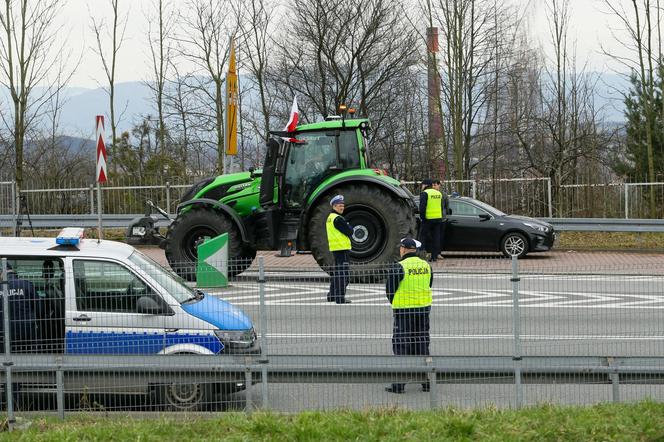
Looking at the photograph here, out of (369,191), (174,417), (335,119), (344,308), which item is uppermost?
(335,119)

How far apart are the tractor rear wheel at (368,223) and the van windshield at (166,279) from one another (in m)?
7.76

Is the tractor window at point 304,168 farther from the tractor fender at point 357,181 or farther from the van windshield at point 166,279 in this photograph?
the van windshield at point 166,279

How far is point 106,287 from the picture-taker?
29.7 feet

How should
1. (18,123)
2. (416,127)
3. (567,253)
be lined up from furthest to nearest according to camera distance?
(416,127) → (18,123) → (567,253)

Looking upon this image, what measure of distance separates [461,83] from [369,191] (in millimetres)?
13106

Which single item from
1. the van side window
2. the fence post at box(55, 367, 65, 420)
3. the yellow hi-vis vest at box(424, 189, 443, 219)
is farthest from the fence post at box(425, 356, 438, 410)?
the yellow hi-vis vest at box(424, 189, 443, 219)

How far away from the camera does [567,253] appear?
23562mm

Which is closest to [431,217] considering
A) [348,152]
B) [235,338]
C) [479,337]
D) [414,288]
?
[348,152]

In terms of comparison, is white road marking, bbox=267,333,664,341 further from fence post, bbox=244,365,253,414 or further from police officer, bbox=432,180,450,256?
police officer, bbox=432,180,450,256

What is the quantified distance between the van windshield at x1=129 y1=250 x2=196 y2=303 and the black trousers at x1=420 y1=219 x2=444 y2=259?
11.7m

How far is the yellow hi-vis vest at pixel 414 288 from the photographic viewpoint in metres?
9.66

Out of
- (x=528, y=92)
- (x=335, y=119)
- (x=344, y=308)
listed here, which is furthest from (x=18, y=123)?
(x=528, y=92)

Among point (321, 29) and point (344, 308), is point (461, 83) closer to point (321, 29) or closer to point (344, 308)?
point (321, 29)

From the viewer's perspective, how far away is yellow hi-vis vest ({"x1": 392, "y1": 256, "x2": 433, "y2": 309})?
966 cm
